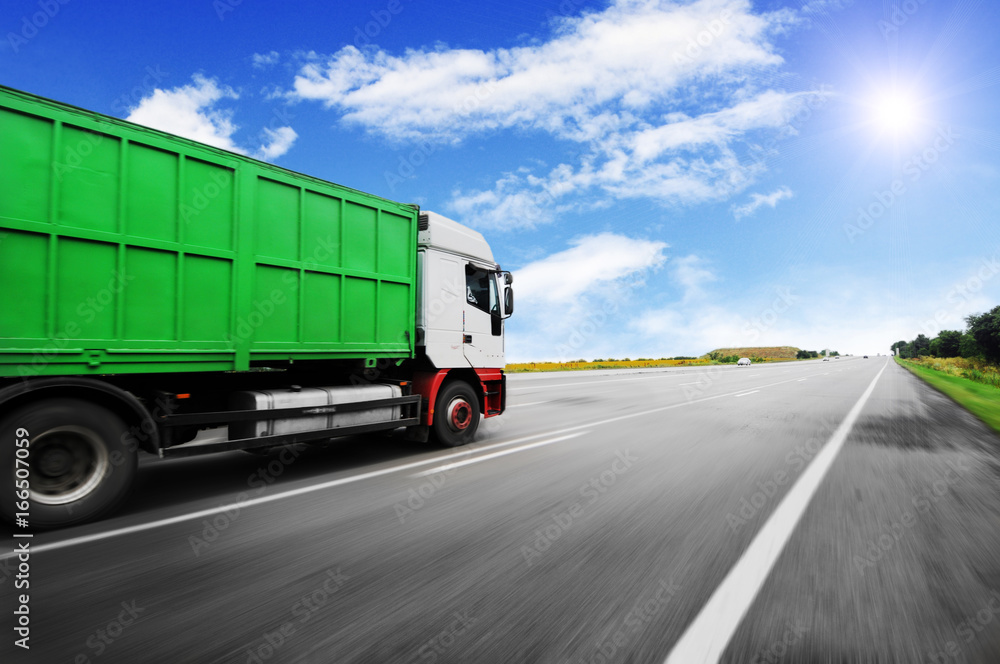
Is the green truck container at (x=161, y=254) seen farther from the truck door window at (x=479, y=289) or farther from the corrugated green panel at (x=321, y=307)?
the truck door window at (x=479, y=289)

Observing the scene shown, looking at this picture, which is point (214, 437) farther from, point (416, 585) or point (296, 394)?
point (416, 585)

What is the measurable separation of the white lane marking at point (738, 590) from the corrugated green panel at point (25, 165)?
532 cm

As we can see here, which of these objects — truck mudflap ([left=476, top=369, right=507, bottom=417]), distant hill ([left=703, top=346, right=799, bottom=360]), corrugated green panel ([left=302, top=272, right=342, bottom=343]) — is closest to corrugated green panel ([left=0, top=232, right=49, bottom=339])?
corrugated green panel ([left=302, top=272, right=342, bottom=343])

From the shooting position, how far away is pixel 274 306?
219 inches

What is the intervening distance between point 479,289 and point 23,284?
550 centimetres

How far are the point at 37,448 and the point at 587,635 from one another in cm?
433

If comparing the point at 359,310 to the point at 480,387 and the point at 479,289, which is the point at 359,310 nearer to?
the point at 479,289

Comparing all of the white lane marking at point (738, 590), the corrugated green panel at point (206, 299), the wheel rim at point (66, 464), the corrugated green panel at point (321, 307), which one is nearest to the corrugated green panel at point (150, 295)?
the corrugated green panel at point (206, 299)

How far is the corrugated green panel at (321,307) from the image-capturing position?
5.91m

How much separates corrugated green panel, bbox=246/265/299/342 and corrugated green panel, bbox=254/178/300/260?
0.68 feet

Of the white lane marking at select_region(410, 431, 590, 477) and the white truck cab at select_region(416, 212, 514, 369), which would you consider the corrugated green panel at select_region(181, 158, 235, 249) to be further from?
the white lane marking at select_region(410, 431, 590, 477)

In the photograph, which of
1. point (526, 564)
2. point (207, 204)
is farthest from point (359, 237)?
point (526, 564)

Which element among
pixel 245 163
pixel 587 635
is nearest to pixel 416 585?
pixel 587 635

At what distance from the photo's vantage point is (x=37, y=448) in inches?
156
